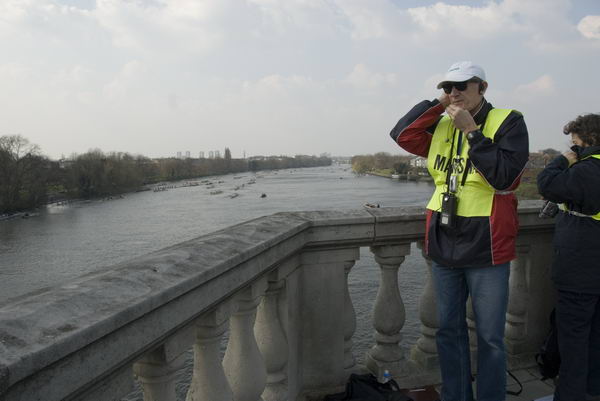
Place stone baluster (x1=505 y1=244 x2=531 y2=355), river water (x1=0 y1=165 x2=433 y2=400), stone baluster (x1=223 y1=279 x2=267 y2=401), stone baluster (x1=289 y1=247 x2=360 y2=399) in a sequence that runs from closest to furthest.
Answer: stone baluster (x1=223 y1=279 x2=267 y2=401)
stone baluster (x1=289 y1=247 x2=360 y2=399)
stone baluster (x1=505 y1=244 x2=531 y2=355)
river water (x1=0 y1=165 x2=433 y2=400)

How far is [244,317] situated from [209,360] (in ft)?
0.90

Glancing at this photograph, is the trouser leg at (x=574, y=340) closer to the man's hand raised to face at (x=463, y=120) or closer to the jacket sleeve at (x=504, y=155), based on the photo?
the jacket sleeve at (x=504, y=155)

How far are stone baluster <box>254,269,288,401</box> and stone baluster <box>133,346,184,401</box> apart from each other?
76 centimetres

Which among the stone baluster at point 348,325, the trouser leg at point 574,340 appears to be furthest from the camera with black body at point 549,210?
the stone baluster at point 348,325

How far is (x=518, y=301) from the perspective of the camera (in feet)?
9.84

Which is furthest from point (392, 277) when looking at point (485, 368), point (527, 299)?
point (527, 299)

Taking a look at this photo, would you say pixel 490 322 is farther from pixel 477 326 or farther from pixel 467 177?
pixel 467 177

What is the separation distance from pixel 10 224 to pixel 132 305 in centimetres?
5640

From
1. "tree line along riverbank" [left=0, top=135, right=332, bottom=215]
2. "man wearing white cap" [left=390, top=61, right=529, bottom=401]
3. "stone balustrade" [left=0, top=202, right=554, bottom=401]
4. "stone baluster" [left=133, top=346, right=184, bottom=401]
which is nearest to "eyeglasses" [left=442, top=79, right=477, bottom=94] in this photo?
"man wearing white cap" [left=390, top=61, right=529, bottom=401]

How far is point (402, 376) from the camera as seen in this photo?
8.78ft

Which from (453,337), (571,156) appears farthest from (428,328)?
(571,156)

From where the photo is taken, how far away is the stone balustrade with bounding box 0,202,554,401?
0.92 metres

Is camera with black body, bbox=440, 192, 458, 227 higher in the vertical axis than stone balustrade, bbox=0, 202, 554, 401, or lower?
higher

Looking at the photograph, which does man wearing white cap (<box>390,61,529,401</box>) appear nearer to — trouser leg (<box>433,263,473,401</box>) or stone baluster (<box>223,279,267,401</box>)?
trouser leg (<box>433,263,473,401</box>)
